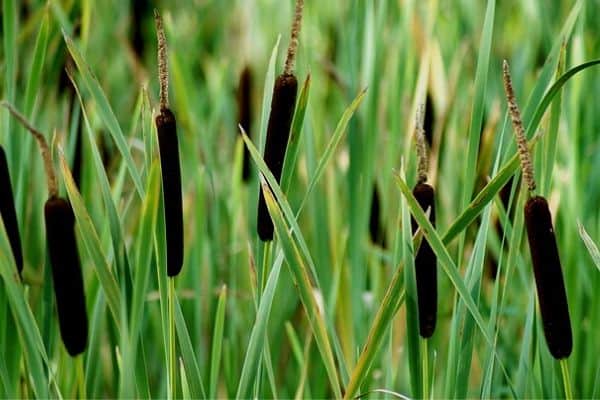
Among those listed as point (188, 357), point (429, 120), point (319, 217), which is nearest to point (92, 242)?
point (188, 357)

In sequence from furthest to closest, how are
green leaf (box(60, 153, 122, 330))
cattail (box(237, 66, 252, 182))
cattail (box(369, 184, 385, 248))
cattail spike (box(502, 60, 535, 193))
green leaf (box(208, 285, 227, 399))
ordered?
cattail (box(237, 66, 252, 182))
cattail (box(369, 184, 385, 248))
green leaf (box(208, 285, 227, 399))
green leaf (box(60, 153, 122, 330))
cattail spike (box(502, 60, 535, 193))

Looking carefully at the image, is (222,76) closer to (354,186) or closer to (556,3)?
(354,186)

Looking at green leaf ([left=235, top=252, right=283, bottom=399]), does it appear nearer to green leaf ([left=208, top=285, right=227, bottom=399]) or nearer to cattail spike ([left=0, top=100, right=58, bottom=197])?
green leaf ([left=208, top=285, right=227, bottom=399])

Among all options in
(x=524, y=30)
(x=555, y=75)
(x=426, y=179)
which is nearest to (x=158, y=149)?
(x=426, y=179)

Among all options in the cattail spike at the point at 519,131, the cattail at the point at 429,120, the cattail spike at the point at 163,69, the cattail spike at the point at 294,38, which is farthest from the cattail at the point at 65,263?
the cattail at the point at 429,120

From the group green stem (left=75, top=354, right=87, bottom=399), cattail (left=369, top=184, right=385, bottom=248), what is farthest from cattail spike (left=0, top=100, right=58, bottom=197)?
cattail (left=369, top=184, right=385, bottom=248)

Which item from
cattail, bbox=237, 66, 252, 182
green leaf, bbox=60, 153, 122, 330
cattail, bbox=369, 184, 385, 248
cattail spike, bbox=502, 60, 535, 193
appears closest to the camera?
cattail spike, bbox=502, 60, 535, 193

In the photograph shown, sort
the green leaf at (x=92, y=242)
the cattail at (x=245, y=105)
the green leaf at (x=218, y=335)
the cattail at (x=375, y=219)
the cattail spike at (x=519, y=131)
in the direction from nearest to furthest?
the cattail spike at (x=519, y=131)
the green leaf at (x=92, y=242)
the green leaf at (x=218, y=335)
the cattail at (x=375, y=219)
the cattail at (x=245, y=105)

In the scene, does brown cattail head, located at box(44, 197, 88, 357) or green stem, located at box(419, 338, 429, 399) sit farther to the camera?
green stem, located at box(419, 338, 429, 399)

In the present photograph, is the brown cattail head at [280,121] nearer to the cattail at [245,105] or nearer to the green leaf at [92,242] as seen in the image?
the green leaf at [92,242]
